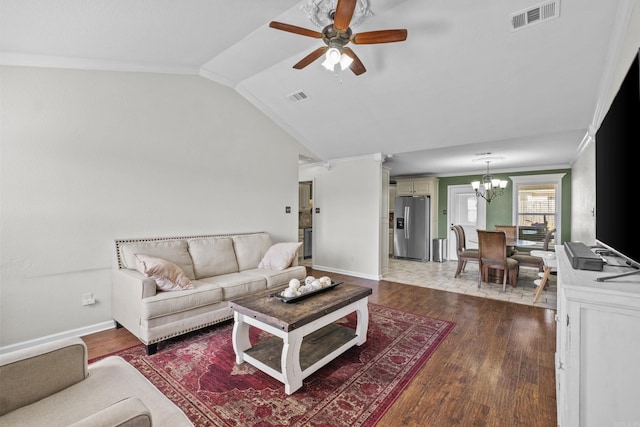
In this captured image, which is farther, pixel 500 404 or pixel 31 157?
pixel 31 157

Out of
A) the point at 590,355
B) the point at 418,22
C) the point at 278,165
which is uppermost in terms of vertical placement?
the point at 418,22

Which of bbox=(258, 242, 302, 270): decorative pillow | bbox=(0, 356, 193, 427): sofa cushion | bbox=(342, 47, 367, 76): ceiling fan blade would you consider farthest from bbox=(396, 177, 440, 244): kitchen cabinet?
bbox=(0, 356, 193, 427): sofa cushion

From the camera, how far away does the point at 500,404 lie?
182cm

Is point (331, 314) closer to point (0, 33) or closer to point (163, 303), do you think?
point (163, 303)

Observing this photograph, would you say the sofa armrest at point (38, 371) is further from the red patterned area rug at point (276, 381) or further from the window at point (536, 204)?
the window at point (536, 204)

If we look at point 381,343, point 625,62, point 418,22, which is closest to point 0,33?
point 418,22

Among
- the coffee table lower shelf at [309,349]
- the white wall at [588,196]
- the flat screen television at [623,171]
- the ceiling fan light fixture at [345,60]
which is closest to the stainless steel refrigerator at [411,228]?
the white wall at [588,196]

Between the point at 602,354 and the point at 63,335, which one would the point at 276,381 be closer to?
the point at 602,354

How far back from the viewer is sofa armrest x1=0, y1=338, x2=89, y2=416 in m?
1.09

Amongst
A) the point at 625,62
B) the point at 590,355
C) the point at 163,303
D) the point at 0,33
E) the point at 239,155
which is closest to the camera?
the point at 590,355

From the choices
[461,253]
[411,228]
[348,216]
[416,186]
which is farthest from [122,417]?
[416,186]

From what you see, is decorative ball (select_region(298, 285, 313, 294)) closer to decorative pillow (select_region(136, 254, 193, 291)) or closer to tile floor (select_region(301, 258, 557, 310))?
decorative pillow (select_region(136, 254, 193, 291))

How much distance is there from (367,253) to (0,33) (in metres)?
5.12

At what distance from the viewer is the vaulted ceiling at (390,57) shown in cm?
227
